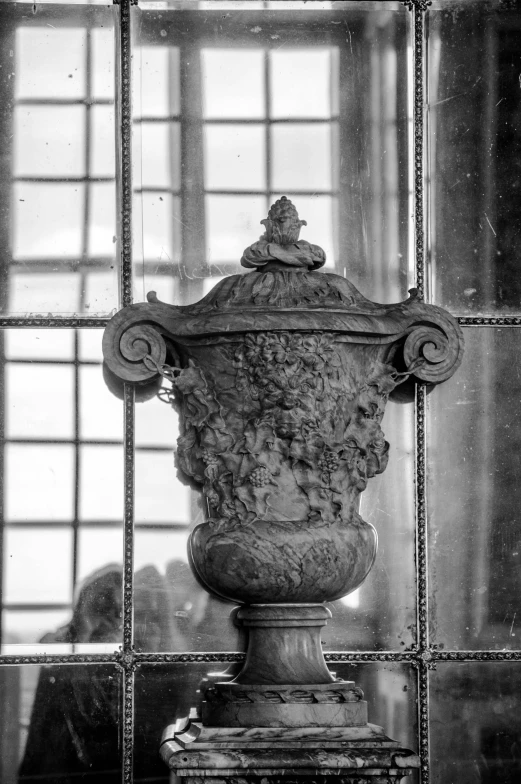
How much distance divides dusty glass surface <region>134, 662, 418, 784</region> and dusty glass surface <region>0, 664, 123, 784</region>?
0.09 meters

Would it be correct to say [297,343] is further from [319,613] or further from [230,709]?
[230,709]

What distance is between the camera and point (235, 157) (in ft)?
15.5

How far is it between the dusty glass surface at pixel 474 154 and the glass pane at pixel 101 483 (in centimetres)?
136

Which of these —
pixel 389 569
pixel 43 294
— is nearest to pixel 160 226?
pixel 43 294

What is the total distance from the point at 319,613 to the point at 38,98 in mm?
2191

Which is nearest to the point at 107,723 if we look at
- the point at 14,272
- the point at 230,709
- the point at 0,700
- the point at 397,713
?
→ the point at 0,700

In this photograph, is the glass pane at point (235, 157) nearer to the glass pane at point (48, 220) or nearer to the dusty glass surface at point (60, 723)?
the glass pane at point (48, 220)

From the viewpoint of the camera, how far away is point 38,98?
4695 millimetres

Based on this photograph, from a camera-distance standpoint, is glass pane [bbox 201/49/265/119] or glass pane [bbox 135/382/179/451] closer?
glass pane [bbox 135/382/179/451]

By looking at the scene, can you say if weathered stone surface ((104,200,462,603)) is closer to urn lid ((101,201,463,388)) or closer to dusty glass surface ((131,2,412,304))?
urn lid ((101,201,463,388))

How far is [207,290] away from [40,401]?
0.74m

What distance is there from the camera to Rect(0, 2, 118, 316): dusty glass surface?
462 cm

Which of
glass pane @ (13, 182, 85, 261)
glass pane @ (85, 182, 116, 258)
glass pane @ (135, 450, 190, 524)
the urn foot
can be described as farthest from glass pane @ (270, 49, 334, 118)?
the urn foot

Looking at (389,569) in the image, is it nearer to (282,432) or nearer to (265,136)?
(282,432)
